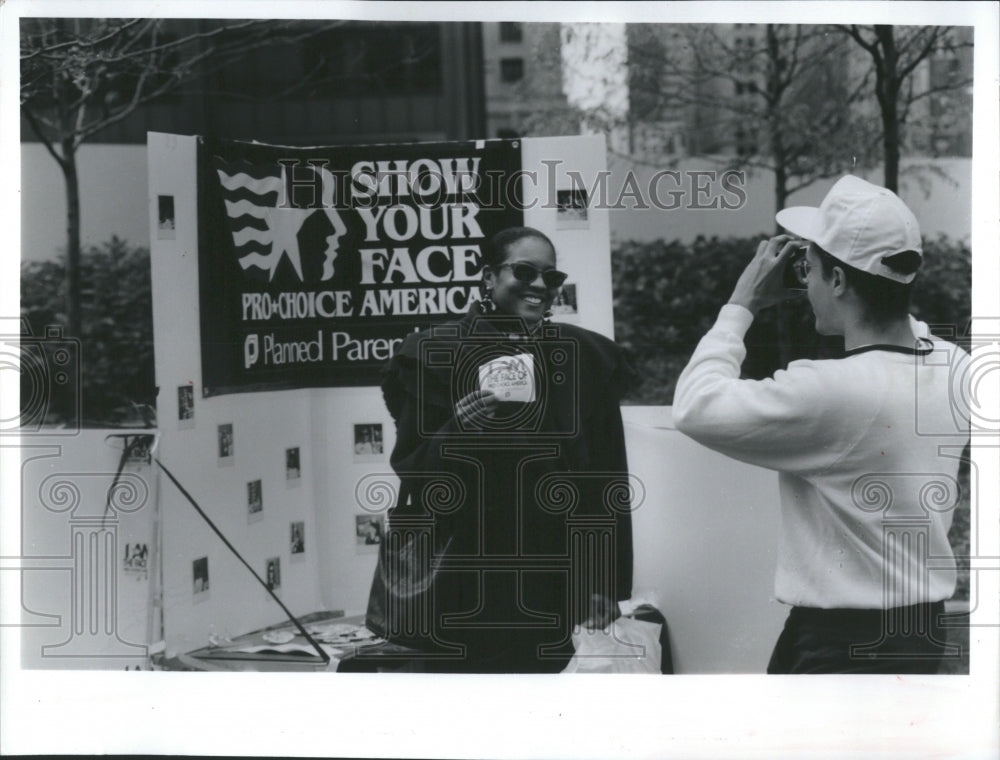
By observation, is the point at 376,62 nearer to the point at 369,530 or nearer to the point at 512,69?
the point at 512,69

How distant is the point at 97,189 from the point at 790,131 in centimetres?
261

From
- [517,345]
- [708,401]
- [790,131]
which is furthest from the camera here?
[790,131]

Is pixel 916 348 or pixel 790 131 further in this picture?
pixel 790 131

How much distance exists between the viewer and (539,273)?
3.78m

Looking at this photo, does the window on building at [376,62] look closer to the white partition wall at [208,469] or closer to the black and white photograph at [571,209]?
the white partition wall at [208,469]

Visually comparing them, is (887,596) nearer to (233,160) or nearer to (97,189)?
(233,160)

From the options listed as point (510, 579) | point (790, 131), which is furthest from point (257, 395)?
point (790, 131)

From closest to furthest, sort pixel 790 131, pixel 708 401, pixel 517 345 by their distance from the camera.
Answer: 1. pixel 708 401
2. pixel 517 345
3. pixel 790 131

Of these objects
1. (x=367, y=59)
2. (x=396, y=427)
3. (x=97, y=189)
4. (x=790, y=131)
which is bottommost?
(x=396, y=427)

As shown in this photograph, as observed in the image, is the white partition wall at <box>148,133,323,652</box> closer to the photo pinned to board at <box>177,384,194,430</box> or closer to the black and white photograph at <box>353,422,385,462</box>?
the photo pinned to board at <box>177,384,194,430</box>

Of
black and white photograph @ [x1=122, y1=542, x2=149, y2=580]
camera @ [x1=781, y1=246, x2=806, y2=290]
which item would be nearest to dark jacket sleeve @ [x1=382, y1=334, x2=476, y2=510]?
black and white photograph @ [x1=122, y1=542, x2=149, y2=580]

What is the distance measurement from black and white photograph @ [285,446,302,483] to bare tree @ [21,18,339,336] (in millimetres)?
889

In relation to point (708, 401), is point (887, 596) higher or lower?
lower

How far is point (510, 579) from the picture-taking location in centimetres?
379
